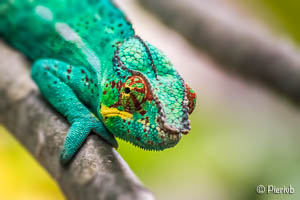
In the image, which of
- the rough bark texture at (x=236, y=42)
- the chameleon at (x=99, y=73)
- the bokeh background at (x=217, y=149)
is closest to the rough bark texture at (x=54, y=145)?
the chameleon at (x=99, y=73)

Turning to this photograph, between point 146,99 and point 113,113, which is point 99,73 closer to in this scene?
point 113,113

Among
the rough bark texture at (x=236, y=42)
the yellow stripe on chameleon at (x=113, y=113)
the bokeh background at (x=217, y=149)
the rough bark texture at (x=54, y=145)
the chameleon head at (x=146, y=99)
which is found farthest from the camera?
the rough bark texture at (x=236, y=42)

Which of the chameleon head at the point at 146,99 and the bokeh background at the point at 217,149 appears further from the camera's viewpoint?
the bokeh background at the point at 217,149

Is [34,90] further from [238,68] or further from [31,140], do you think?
[238,68]

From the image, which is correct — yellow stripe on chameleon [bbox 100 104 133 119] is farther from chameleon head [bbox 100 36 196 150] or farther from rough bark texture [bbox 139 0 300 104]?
rough bark texture [bbox 139 0 300 104]

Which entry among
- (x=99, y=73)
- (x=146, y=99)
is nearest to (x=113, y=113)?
(x=146, y=99)

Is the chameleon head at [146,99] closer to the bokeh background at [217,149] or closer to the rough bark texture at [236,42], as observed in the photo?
the bokeh background at [217,149]

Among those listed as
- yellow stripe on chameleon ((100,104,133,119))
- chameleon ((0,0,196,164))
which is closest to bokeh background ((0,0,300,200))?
chameleon ((0,0,196,164))
